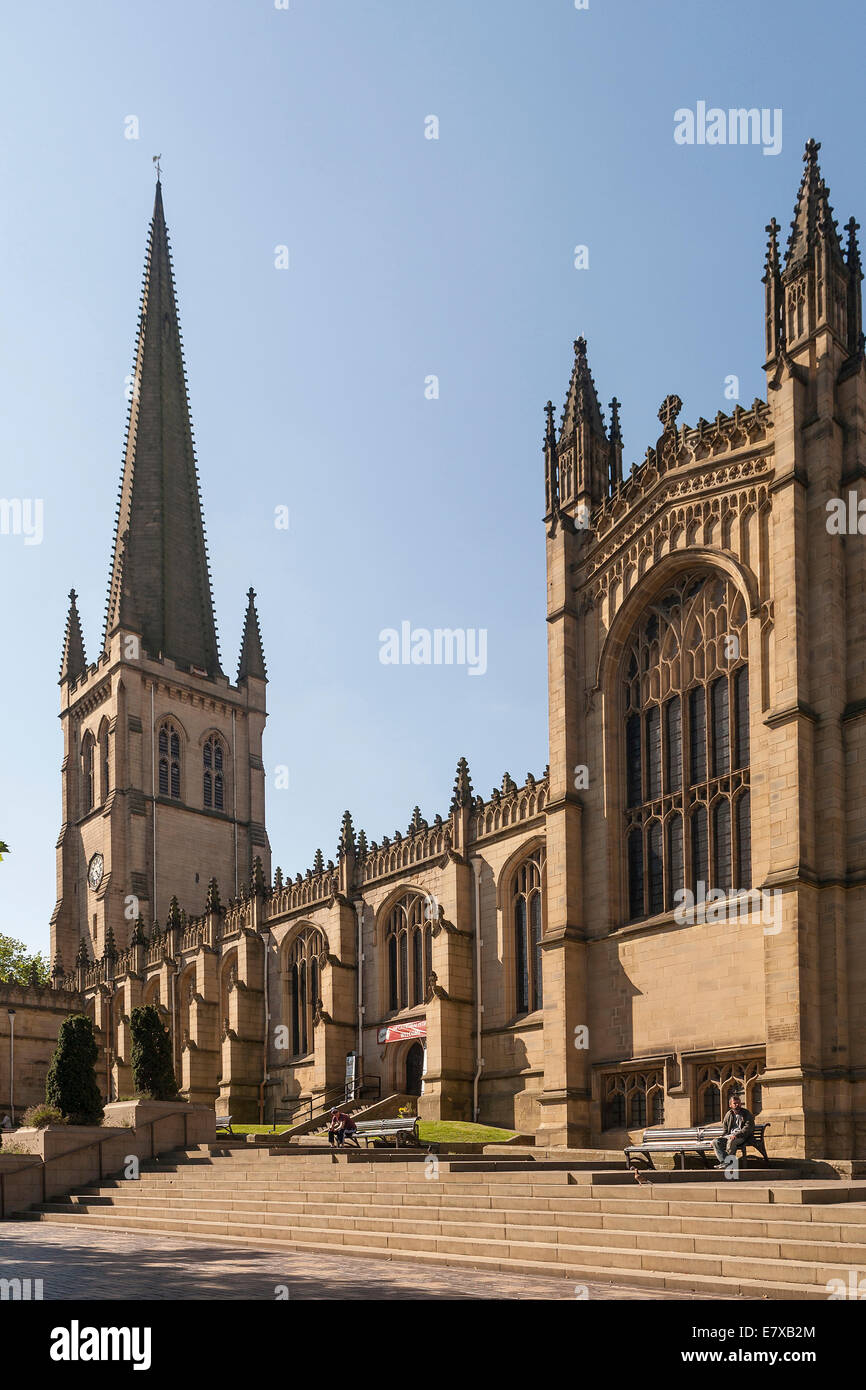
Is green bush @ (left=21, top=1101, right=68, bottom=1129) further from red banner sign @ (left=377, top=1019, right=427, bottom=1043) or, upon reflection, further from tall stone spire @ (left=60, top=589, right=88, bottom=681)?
tall stone spire @ (left=60, top=589, right=88, bottom=681)

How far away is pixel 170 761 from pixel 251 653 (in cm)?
1047

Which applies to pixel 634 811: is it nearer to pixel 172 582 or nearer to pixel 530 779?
pixel 530 779

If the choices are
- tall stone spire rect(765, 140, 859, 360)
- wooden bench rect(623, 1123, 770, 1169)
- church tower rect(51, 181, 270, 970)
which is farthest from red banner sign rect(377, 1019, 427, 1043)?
church tower rect(51, 181, 270, 970)

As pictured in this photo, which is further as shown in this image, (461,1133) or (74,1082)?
(461,1133)

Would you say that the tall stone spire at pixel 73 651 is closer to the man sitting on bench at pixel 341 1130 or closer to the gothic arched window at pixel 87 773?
the gothic arched window at pixel 87 773

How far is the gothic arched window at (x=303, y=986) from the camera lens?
49.6 meters

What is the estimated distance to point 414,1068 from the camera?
142 ft

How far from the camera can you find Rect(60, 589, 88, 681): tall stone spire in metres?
80.2

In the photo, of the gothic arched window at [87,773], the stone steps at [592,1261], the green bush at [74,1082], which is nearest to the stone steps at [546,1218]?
the stone steps at [592,1261]

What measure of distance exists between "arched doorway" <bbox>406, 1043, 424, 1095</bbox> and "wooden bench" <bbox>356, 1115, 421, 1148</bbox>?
750cm

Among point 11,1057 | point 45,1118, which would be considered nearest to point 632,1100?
point 45,1118

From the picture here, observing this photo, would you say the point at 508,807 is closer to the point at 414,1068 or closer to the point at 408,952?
the point at 408,952

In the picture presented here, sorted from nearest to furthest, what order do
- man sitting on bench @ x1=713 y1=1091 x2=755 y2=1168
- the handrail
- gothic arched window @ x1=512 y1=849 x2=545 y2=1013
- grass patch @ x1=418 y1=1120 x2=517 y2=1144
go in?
man sitting on bench @ x1=713 y1=1091 x2=755 y2=1168
grass patch @ x1=418 y1=1120 x2=517 y2=1144
gothic arched window @ x1=512 y1=849 x2=545 y2=1013
the handrail
